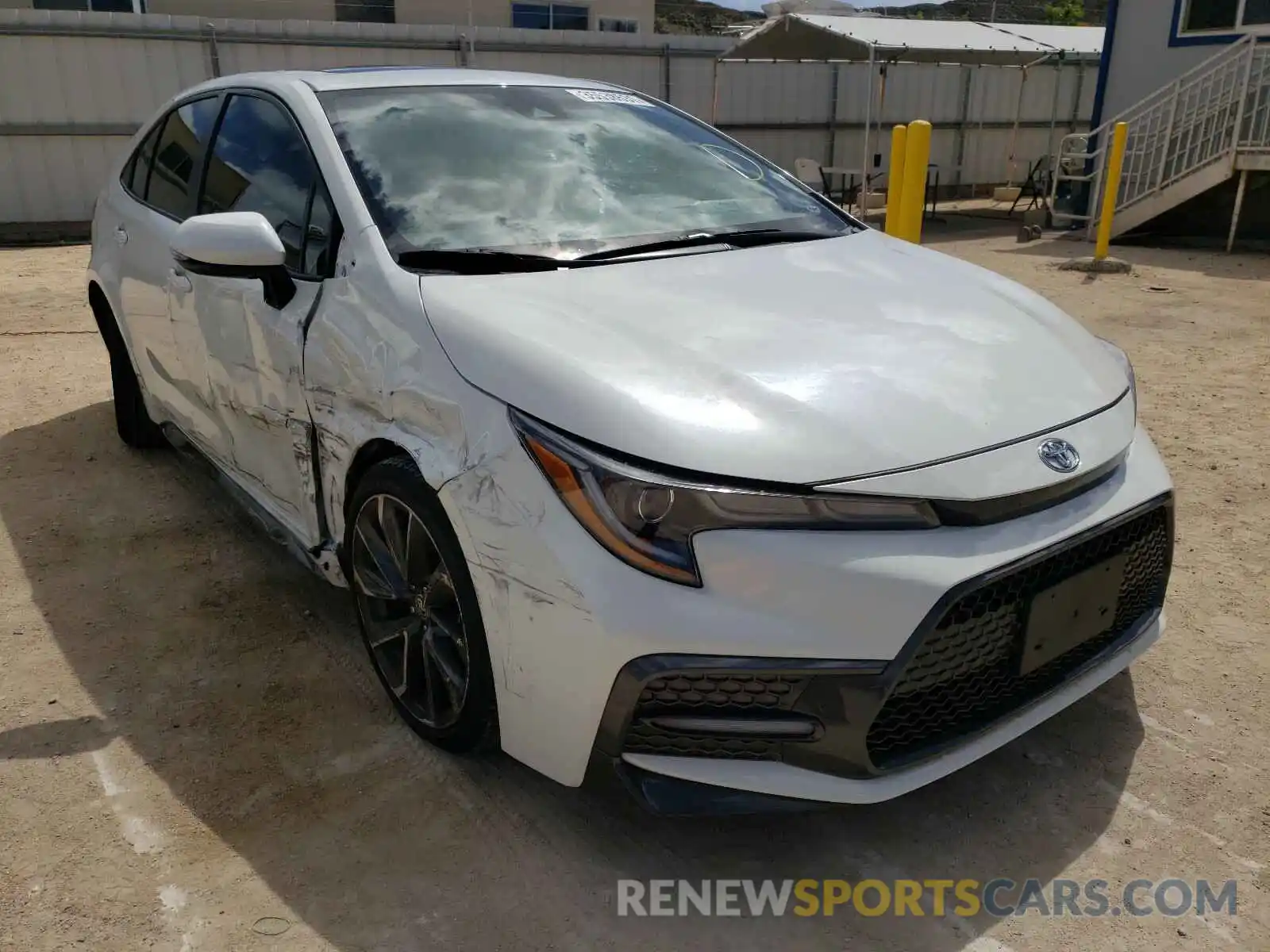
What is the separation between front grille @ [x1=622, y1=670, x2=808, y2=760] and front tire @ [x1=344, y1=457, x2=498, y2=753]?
43 centimetres

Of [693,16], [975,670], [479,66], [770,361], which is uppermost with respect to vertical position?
[693,16]

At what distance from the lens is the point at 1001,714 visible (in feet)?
7.06

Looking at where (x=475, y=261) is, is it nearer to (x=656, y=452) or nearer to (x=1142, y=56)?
(x=656, y=452)

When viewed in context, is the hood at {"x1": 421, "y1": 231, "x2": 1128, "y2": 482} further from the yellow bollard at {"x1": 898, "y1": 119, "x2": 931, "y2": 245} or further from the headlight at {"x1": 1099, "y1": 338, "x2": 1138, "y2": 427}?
the yellow bollard at {"x1": 898, "y1": 119, "x2": 931, "y2": 245}

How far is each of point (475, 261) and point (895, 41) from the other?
12.2 m

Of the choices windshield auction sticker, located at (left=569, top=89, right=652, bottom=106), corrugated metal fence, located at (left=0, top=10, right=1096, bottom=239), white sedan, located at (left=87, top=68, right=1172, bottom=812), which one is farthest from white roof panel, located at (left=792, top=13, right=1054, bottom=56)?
white sedan, located at (left=87, top=68, right=1172, bottom=812)

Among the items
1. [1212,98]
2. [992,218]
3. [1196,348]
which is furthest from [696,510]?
[992,218]

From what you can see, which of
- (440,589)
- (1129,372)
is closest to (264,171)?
(440,589)

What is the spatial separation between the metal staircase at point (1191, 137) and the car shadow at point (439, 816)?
35.0 feet

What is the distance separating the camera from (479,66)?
13.8 metres

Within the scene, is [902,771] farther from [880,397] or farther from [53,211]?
[53,211]

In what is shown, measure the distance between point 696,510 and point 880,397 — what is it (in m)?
0.49

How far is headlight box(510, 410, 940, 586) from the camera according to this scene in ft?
6.19

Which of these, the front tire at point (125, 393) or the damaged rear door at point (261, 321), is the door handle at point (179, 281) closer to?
the damaged rear door at point (261, 321)
